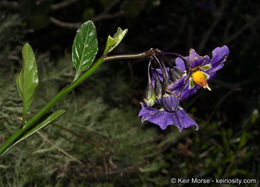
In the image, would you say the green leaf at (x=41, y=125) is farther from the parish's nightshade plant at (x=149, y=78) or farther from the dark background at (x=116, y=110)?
the dark background at (x=116, y=110)

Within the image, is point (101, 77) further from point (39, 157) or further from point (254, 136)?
point (254, 136)

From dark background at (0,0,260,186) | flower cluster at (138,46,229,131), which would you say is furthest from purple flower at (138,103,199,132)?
dark background at (0,0,260,186)

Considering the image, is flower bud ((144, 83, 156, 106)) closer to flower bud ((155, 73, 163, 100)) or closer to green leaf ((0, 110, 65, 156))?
flower bud ((155, 73, 163, 100))

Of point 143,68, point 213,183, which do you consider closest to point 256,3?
point 143,68

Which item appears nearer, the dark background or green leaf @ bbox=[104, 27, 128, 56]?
green leaf @ bbox=[104, 27, 128, 56]

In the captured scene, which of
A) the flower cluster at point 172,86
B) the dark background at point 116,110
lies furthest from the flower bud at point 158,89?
the dark background at point 116,110

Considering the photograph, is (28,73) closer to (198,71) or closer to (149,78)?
(149,78)
